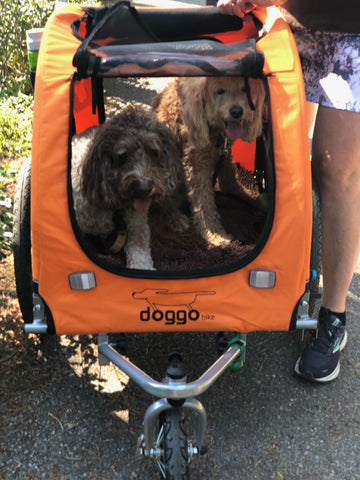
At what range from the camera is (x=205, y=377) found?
1580 mm

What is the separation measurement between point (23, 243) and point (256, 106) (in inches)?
47.4

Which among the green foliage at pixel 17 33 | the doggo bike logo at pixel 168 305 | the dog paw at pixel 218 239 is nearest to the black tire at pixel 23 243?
the doggo bike logo at pixel 168 305

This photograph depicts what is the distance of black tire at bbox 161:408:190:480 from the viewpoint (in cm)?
149

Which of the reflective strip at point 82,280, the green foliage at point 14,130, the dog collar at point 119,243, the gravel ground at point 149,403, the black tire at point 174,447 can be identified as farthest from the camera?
the green foliage at point 14,130

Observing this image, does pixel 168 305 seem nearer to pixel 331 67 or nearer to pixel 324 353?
pixel 324 353

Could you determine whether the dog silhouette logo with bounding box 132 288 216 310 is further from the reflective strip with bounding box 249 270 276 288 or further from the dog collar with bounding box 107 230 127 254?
the dog collar with bounding box 107 230 127 254

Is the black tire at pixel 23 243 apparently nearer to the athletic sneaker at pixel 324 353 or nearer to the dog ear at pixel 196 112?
the dog ear at pixel 196 112

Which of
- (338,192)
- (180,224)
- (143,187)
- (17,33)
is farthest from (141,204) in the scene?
(17,33)

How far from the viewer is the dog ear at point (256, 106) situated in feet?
7.00

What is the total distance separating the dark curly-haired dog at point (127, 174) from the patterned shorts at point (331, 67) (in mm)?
678

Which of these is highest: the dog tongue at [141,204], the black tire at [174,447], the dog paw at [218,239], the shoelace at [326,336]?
the dog tongue at [141,204]

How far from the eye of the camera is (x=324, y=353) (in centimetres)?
219

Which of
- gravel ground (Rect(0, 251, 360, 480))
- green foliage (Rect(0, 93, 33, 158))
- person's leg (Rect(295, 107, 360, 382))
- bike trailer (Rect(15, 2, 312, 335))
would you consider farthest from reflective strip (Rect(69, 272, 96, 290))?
green foliage (Rect(0, 93, 33, 158))

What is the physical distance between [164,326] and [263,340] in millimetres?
891
